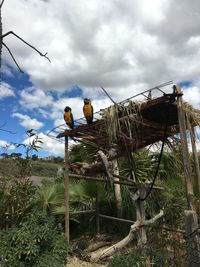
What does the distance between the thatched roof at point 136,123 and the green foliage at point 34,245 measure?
1.93 metres

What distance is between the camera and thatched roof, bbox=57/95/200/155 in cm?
567

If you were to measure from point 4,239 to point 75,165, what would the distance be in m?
2.11

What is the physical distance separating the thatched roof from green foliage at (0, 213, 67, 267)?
1926 millimetres

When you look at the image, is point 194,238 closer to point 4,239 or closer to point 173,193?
point 4,239

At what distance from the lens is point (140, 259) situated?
14.5ft

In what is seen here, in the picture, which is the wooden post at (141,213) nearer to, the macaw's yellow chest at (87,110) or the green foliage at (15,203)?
the macaw's yellow chest at (87,110)

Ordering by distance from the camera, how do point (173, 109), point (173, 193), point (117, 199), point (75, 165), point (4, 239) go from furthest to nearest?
point (117, 199) < point (173, 193) < point (75, 165) < point (173, 109) < point (4, 239)

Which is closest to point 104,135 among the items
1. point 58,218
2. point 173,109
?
point 173,109

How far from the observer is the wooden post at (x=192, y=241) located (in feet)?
14.3

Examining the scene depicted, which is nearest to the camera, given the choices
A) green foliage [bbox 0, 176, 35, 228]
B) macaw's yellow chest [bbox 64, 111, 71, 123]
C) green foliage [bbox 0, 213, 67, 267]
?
green foliage [bbox 0, 213, 67, 267]

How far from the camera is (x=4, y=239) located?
534 cm

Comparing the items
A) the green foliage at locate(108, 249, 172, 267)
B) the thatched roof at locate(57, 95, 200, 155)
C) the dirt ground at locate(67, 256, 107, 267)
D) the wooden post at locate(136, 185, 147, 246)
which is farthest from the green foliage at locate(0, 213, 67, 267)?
the thatched roof at locate(57, 95, 200, 155)

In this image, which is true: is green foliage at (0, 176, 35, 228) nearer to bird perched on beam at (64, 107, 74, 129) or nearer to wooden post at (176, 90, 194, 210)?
bird perched on beam at (64, 107, 74, 129)

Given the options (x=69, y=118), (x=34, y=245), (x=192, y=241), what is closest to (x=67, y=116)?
(x=69, y=118)
